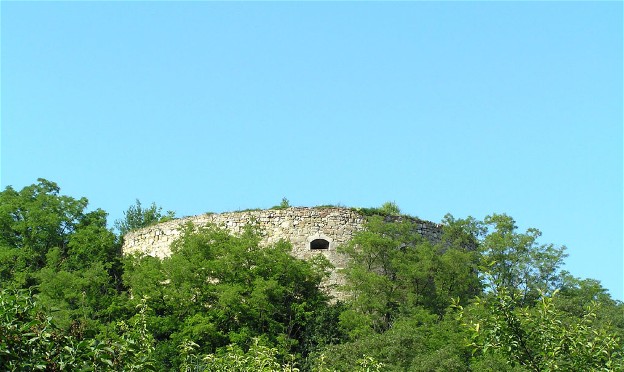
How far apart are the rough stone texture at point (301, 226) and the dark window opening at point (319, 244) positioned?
0.12m

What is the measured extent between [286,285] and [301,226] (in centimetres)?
234

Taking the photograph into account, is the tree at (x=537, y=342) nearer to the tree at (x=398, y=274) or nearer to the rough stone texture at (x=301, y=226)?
the tree at (x=398, y=274)

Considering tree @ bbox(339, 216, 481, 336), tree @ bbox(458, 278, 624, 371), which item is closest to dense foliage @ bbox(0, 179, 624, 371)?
tree @ bbox(339, 216, 481, 336)

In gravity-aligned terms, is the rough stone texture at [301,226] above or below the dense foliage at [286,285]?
above

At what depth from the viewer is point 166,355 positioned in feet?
72.8

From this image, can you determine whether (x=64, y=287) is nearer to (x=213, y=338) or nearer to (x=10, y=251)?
(x=10, y=251)

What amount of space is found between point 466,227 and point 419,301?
3826 mm

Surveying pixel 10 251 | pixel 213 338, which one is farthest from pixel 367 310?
pixel 10 251

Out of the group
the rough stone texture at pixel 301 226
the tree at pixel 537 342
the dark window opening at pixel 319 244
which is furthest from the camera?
the dark window opening at pixel 319 244

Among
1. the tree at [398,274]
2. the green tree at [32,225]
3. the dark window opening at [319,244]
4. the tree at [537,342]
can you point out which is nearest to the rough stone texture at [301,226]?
the dark window opening at [319,244]

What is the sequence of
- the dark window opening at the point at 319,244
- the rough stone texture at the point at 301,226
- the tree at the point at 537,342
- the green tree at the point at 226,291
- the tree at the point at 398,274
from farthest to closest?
the dark window opening at the point at 319,244 < the rough stone texture at the point at 301,226 < the tree at the point at 398,274 < the green tree at the point at 226,291 < the tree at the point at 537,342

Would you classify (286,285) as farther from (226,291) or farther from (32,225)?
(32,225)

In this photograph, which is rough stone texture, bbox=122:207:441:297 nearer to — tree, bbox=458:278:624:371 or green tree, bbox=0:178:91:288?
green tree, bbox=0:178:91:288

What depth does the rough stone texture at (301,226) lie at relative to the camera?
26391 millimetres
